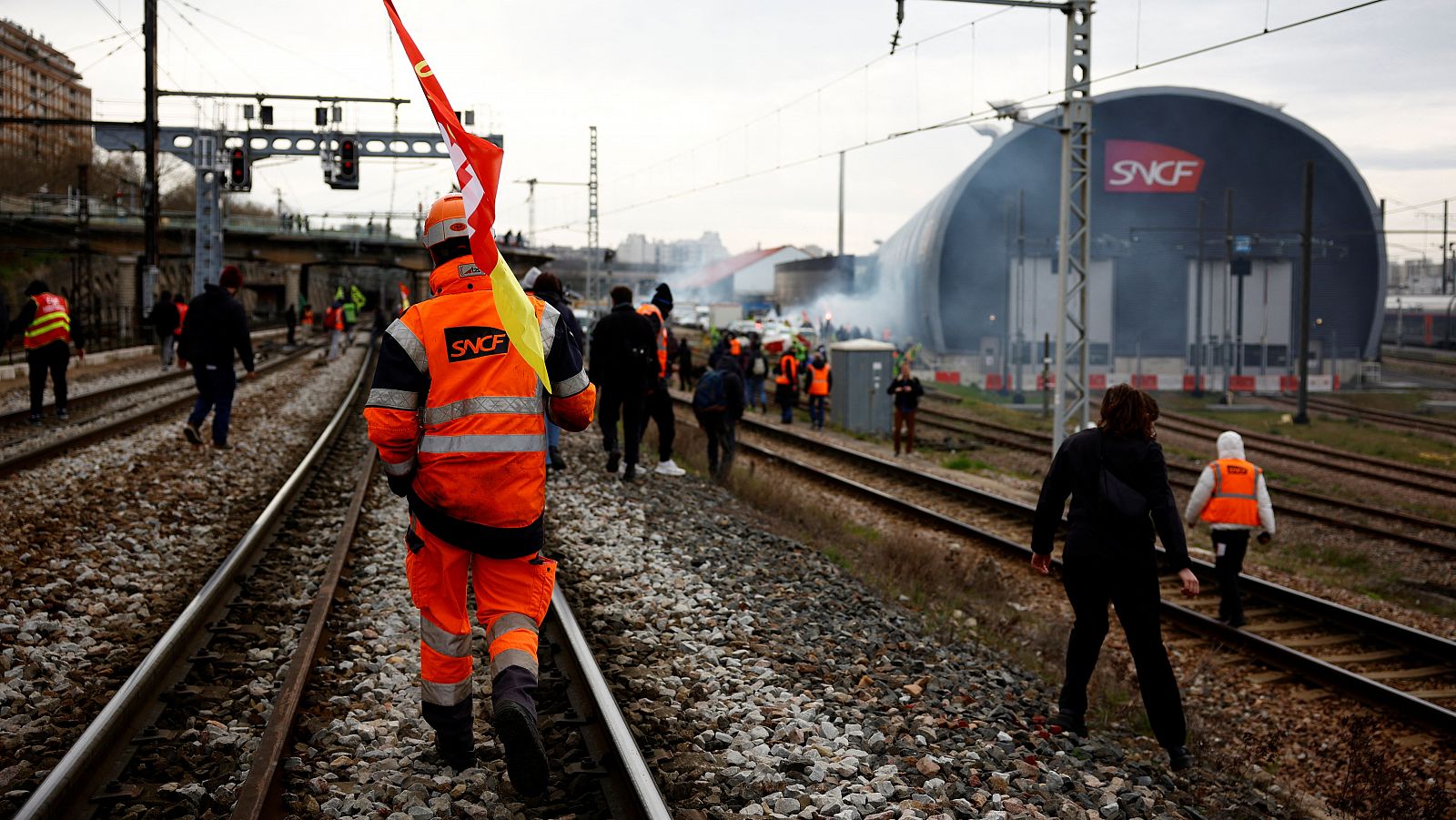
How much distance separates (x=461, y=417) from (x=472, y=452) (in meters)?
0.13

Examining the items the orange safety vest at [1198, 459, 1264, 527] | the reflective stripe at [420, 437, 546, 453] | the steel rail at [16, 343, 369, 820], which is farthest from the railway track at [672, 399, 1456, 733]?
the steel rail at [16, 343, 369, 820]

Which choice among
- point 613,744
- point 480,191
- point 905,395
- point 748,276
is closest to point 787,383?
point 905,395

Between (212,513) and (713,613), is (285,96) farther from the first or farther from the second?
(713,613)

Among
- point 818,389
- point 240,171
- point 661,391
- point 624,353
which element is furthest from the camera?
point 240,171

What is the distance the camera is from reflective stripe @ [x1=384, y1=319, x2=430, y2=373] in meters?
4.20

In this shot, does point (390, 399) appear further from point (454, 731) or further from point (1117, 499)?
point (1117, 499)

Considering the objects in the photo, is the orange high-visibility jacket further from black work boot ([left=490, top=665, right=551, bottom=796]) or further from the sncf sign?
the sncf sign

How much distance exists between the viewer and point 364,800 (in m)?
4.42

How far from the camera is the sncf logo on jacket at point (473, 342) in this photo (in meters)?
4.23

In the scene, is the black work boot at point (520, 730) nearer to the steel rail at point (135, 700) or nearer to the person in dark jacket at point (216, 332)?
the steel rail at point (135, 700)

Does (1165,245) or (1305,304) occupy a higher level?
(1165,245)

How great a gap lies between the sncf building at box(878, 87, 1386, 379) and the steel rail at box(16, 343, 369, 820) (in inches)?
1664

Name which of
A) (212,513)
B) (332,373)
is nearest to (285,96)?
(332,373)

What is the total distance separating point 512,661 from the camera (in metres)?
4.32
